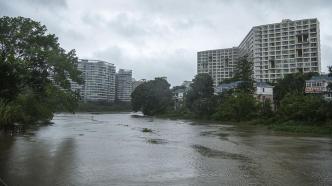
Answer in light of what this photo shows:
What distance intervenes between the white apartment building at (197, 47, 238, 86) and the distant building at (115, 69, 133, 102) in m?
45.8

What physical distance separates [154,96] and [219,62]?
6247cm

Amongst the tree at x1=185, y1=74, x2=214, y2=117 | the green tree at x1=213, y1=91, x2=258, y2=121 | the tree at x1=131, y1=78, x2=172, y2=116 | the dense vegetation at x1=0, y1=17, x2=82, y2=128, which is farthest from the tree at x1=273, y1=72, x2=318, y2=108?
the dense vegetation at x1=0, y1=17, x2=82, y2=128

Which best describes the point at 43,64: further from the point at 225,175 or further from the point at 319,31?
the point at 319,31

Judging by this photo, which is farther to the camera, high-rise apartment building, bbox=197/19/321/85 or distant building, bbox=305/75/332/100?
high-rise apartment building, bbox=197/19/321/85

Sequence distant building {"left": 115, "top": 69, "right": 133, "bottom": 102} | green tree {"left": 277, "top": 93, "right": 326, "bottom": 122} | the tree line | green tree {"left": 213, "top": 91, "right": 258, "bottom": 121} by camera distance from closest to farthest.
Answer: green tree {"left": 277, "top": 93, "right": 326, "bottom": 122}
the tree line
green tree {"left": 213, "top": 91, "right": 258, "bottom": 121}
distant building {"left": 115, "top": 69, "right": 133, "bottom": 102}

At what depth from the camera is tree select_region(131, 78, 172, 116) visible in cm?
11094

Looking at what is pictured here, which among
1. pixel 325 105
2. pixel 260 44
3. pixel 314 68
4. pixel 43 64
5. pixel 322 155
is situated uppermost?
pixel 260 44

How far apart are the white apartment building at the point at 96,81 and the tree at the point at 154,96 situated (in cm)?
5551

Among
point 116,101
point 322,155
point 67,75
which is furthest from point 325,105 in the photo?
point 116,101

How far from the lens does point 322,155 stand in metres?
20.4

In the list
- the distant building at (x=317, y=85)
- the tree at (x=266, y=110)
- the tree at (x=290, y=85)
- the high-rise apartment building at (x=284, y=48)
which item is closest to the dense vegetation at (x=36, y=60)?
the tree at (x=266, y=110)

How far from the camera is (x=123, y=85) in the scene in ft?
619

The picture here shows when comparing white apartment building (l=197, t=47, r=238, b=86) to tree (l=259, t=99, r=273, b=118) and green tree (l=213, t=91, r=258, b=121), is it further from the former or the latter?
tree (l=259, t=99, r=273, b=118)

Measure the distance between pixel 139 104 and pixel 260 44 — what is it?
54.8 metres
